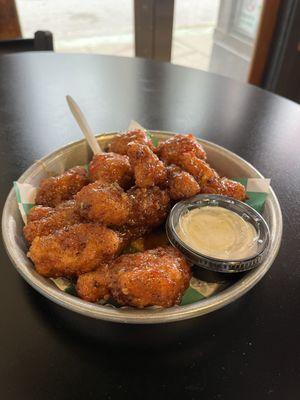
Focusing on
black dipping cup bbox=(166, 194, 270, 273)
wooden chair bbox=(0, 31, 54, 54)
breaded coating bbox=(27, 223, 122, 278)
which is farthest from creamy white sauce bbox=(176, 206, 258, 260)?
wooden chair bbox=(0, 31, 54, 54)

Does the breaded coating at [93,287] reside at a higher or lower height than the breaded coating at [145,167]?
lower

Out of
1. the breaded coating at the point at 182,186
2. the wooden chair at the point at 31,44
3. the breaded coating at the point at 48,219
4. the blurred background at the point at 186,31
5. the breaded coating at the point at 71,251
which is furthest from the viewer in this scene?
the blurred background at the point at 186,31

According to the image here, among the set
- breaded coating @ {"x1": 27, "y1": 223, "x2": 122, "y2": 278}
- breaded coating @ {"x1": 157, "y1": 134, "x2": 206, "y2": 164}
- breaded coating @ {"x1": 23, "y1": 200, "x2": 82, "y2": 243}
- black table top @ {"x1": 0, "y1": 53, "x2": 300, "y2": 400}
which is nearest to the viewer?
black table top @ {"x1": 0, "y1": 53, "x2": 300, "y2": 400}

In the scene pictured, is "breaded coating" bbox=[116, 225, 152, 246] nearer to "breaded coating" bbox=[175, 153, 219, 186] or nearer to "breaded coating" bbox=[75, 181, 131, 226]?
"breaded coating" bbox=[75, 181, 131, 226]

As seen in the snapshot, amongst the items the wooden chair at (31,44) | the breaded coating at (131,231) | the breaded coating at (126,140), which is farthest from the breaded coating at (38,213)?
the wooden chair at (31,44)

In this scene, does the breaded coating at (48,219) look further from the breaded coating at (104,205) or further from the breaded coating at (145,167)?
the breaded coating at (145,167)

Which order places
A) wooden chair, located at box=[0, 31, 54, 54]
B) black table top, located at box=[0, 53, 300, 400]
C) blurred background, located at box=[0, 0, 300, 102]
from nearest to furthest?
black table top, located at box=[0, 53, 300, 400] → wooden chair, located at box=[0, 31, 54, 54] → blurred background, located at box=[0, 0, 300, 102]
